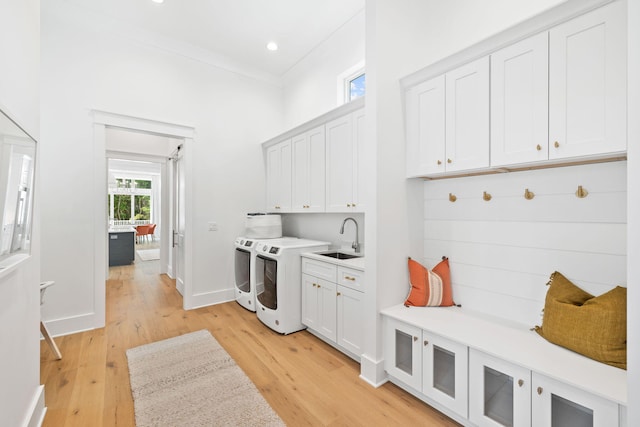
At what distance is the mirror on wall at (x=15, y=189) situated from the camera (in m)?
1.12

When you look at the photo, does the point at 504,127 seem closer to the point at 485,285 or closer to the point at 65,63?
the point at 485,285

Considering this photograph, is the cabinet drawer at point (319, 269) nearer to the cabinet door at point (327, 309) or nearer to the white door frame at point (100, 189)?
the cabinet door at point (327, 309)

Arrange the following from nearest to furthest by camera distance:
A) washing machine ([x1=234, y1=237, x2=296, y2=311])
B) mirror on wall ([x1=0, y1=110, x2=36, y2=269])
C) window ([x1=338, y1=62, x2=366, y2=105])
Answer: mirror on wall ([x1=0, y1=110, x2=36, y2=269]), window ([x1=338, y1=62, x2=366, y2=105]), washing machine ([x1=234, y1=237, x2=296, y2=311])

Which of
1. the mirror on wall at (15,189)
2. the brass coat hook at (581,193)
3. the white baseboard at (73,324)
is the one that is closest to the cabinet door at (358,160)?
the brass coat hook at (581,193)

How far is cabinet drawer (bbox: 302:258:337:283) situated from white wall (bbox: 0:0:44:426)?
2027 millimetres

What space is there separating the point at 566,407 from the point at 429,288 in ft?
3.22

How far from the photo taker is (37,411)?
67.1 inches

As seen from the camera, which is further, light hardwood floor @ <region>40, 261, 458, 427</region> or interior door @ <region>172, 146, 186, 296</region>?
interior door @ <region>172, 146, 186, 296</region>

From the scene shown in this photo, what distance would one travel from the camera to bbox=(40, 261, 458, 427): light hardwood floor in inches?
72.7

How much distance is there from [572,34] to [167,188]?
5862mm

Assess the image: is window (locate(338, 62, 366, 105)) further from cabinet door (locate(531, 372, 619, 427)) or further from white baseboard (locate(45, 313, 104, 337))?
white baseboard (locate(45, 313, 104, 337))

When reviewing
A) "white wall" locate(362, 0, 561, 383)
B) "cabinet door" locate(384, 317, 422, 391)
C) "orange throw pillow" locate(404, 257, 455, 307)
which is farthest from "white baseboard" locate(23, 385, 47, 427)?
"orange throw pillow" locate(404, 257, 455, 307)

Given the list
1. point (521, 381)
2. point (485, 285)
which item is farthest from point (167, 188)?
point (521, 381)

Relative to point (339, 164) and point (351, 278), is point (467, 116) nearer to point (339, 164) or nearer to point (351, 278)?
point (339, 164)
